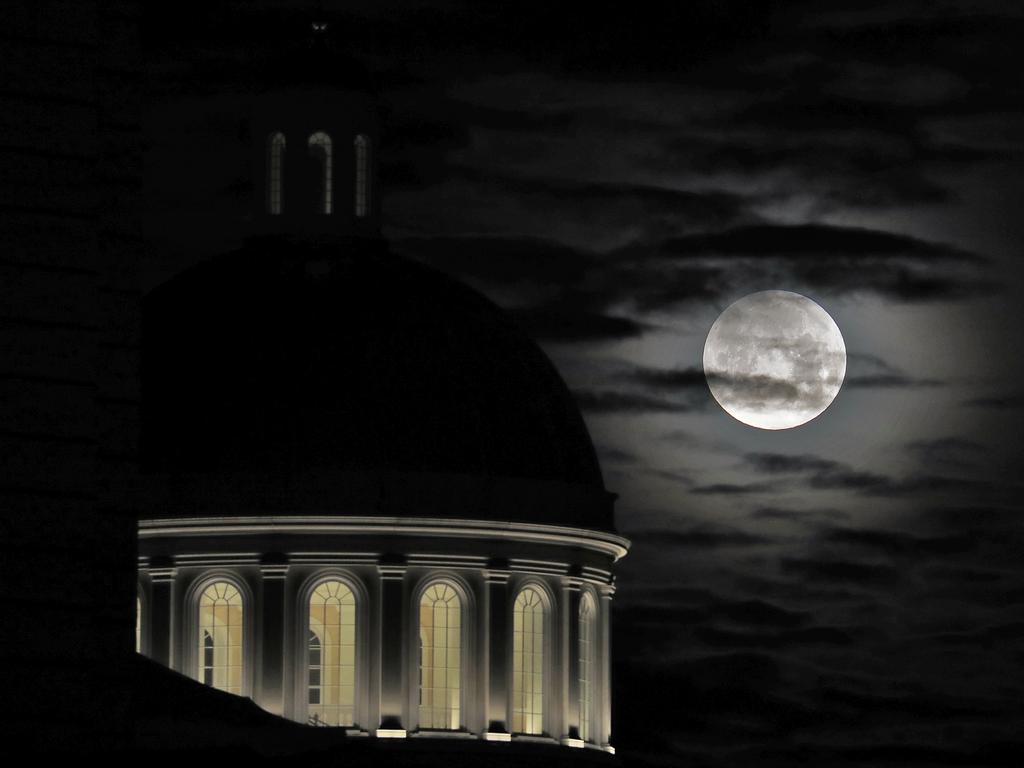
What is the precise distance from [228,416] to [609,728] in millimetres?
13477

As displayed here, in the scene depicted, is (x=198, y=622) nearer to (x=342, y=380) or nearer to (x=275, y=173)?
(x=342, y=380)

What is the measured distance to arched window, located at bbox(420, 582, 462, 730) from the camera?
81.1 meters

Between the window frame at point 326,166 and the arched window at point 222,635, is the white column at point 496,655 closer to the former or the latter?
the arched window at point 222,635

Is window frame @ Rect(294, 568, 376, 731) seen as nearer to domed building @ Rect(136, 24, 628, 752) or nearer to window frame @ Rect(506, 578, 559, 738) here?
domed building @ Rect(136, 24, 628, 752)

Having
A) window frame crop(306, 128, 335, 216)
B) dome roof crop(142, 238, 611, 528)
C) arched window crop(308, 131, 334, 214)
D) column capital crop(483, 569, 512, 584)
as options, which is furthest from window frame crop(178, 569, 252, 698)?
arched window crop(308, 131, 334, 214)

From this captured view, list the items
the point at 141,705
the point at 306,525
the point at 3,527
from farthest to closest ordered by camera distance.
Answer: the point at 306,525 → the point at 141,705 → the point at 3,527

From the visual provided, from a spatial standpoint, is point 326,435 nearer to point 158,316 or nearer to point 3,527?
point 158,316

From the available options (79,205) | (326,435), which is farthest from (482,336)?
(79,205)

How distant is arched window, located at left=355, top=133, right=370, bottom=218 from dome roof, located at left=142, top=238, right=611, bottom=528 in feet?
3.60

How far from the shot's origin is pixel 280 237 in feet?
274

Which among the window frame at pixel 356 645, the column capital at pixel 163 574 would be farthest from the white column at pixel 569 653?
the column capital at pixel 163 574

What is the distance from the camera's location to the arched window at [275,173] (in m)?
83.8

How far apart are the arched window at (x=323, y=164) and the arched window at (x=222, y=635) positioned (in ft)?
35.4

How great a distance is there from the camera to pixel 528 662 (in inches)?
3233
